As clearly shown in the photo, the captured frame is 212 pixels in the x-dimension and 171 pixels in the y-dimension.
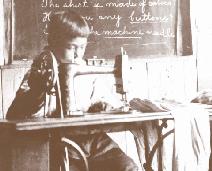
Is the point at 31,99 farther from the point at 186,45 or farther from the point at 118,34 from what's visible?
the point at 186,45

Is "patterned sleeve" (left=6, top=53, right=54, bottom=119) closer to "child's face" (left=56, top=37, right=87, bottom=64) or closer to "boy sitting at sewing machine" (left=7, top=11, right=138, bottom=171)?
"boy sitting at sewing machine" (left=7, top=11, right=138, bottom=171)

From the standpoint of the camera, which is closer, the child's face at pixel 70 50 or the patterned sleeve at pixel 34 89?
→ the patterned sleeve at pixel 34 89

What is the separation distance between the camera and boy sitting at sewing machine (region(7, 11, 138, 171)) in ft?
7.46

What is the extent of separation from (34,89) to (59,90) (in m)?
0.23

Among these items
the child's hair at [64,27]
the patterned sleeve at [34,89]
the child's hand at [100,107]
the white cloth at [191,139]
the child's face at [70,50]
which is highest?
the child's hair at [64,27]

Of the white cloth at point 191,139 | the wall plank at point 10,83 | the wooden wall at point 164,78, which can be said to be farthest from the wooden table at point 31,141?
the wooden wall at point 164,78

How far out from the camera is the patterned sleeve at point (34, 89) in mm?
2262

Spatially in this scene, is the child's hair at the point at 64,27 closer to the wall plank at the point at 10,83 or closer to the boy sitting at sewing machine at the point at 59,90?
the boy sitting at sewing machine at the point at 59,90

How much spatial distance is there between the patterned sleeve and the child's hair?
13.0 inches

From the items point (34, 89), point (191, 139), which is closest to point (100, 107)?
point (34, 89)

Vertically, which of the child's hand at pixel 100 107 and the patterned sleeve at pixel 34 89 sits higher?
the patterned sleeve at pixel 34 89

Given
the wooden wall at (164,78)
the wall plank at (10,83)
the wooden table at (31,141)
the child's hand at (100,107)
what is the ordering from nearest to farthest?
1. the wooden table at (31,141)
2. the child's hand at (100,107)
3. the wall plank at (10,83)
4. the wooden wall at (164,78)

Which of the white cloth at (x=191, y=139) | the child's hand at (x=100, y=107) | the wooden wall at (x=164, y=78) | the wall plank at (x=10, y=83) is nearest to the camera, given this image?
the white cloth at (x=191, y=139)

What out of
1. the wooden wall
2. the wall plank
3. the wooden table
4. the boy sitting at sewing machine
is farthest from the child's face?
the wooden table
